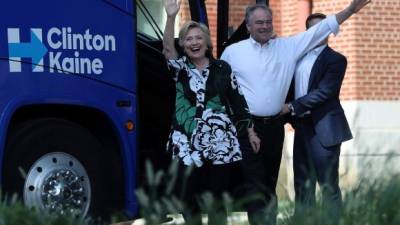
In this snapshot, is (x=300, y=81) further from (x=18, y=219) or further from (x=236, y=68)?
(x=18, y=219)

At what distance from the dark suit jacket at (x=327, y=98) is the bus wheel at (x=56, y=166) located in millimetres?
1610

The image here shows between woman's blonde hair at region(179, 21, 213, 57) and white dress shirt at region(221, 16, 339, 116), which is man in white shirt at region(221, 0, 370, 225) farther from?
woman's blonde hair at region(179, 21, 213, 57)

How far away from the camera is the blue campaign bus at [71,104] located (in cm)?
785

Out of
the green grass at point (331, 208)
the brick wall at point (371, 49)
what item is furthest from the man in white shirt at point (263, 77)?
the brick wall at point (371, 49)

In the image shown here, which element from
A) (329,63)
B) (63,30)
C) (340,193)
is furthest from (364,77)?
(340,193)

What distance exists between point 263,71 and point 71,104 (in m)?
1.37

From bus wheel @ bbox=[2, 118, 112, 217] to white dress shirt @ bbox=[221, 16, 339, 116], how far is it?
1201 mm

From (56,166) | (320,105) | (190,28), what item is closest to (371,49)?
(320,105)

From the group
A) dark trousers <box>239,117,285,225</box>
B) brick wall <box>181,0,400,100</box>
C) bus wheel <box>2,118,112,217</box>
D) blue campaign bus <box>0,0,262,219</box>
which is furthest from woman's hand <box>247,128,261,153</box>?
brick wall <box>181,0,400,100</box>

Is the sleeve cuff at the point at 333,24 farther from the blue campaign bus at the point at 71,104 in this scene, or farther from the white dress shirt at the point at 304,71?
the blue campaign bus at the point at 71,104

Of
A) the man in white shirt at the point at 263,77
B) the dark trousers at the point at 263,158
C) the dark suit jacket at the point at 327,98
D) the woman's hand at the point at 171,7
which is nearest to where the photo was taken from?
the woman's hand at the point at 171,7

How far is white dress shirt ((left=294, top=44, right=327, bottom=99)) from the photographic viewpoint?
858 centimetres

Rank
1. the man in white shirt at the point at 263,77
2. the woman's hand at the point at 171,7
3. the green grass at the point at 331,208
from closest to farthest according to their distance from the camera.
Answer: the green grass at the point at 331,208
the woman's hand at the point at 171,7
the man in white shirt at the point at 263,77

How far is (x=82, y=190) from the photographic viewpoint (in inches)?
326
